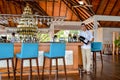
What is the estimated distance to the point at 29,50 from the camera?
16.8 feet

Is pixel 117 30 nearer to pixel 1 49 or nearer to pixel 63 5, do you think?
pixel 63 5

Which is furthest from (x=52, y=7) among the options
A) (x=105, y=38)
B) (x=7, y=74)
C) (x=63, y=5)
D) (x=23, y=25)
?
(x=7, y=74)

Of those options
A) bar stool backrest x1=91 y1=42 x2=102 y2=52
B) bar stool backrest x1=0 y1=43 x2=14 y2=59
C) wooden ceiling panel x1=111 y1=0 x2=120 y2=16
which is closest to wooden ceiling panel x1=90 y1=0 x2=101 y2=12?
wooden ceiling panel x1=111 y1=0 x2=120 y2=16

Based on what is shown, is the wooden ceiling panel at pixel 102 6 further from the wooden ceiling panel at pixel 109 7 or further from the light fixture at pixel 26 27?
the light fixture at pixel 26 27

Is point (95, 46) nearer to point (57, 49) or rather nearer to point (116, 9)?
point (57, 49)

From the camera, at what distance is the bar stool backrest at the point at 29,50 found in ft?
16.6

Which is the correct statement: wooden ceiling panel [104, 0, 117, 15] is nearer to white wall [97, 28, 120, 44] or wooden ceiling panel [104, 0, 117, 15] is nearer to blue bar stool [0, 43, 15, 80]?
white wall [97, 28, 120, 44]

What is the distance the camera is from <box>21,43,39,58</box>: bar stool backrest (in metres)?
5.06

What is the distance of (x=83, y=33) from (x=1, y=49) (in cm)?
268

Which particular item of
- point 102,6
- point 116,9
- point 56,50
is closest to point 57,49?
point 56,50

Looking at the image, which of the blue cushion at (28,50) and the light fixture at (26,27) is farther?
the light fixture at (26,27)

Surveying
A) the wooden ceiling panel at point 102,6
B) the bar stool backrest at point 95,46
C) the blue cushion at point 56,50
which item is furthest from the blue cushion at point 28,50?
the wooden ceiling panel at point 102,6

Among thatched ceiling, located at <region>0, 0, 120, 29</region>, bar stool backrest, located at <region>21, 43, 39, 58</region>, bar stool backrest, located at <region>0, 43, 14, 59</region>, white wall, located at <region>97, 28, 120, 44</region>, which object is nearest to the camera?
bar stool backrest, located at <region>0, 43, 14, 59</region>

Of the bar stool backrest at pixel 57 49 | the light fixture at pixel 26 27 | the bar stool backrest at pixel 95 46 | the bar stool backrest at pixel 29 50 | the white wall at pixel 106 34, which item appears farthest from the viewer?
the white wall at pixel 106 34
